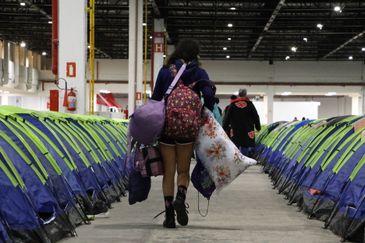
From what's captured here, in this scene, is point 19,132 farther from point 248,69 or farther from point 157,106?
point 248,69

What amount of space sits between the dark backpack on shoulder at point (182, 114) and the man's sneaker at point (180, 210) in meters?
0.51

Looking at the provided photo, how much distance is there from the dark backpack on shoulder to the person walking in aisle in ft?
0.21

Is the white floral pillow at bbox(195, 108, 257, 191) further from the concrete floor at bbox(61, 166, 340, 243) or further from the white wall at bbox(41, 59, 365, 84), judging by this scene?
the white wall at bbox(41, 59, 365, 84)

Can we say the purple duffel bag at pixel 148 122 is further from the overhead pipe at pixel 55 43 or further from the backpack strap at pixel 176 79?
the overhead pipe at pixel 55 43

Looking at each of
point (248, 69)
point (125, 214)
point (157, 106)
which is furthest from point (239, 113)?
point (248, 69)

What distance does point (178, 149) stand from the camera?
4441 millimetres

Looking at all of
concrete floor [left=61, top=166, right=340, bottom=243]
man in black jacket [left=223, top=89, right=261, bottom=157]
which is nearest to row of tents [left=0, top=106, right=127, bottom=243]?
concrete floor [left=61, top=166, right=340, bottom=243]

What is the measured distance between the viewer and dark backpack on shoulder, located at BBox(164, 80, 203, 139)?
14.1ft

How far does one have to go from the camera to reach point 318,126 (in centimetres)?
695

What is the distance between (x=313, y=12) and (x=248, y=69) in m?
11.7

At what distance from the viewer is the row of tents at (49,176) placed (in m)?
3.58

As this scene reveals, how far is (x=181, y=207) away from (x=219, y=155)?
0.52 m

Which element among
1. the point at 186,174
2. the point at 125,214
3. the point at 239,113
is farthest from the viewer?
the point at 239,113

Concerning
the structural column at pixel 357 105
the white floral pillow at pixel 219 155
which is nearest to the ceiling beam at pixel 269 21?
the structural column at pixel 357 105
